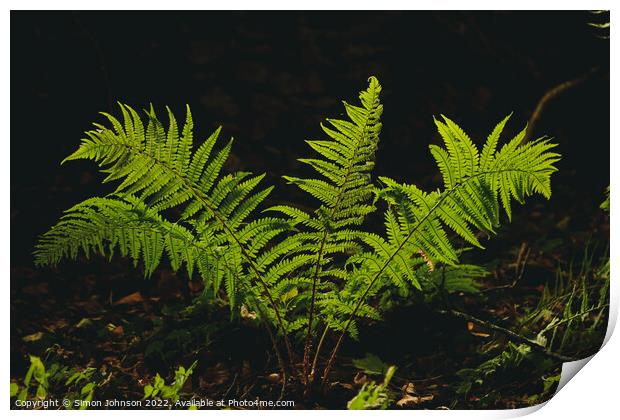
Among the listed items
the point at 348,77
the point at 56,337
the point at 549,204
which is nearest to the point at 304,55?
the point at 348,77

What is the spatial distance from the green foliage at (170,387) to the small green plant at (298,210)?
0.79ft

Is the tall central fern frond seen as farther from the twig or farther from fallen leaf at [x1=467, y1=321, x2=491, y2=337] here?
the twig

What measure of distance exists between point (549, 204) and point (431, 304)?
2.10 feet

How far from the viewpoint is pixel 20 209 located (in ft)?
6.88

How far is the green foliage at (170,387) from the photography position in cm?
185

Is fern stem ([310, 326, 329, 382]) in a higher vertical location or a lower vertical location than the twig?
lower

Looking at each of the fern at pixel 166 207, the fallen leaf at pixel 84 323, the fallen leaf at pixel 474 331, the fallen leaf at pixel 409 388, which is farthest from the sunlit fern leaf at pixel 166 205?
the fallen leaf at pixel 474 331

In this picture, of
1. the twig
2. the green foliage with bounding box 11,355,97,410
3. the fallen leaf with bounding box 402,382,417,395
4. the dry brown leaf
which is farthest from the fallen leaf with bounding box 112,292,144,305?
the twig

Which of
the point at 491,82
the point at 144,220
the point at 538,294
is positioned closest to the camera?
the point at 144,220

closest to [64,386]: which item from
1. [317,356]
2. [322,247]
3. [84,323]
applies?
[84,323]

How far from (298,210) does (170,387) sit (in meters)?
0.60

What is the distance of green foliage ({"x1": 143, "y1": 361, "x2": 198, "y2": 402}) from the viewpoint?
185 centimetres

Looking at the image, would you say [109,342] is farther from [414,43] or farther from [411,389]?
[414,43]

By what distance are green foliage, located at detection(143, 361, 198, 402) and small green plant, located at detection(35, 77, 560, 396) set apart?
241 millimetres
